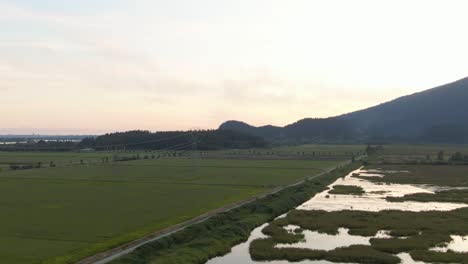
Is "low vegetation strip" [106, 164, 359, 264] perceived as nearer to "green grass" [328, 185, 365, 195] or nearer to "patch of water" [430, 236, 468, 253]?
"green grass" [328, 185, 365, 195]

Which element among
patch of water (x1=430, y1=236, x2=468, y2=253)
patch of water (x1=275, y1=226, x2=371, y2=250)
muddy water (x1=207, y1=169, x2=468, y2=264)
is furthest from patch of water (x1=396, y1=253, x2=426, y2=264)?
patch of water (x1=275, y1=226, x2=371, y2=250)

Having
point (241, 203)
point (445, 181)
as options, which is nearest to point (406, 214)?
point (241, 203)

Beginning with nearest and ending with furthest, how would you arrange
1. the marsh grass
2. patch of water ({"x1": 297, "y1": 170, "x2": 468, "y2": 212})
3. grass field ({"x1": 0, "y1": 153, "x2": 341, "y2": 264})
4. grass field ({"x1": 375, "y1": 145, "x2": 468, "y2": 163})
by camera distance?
grass field ({"x1": 0, "y1": 153, "x2": 341, "y2": 264}) < the marsh grass < patch of water ({"x1": 297, "y1": 170, "x2": 468, "y2": 212}) < grass field ({"x1": 375, "y1": 145, "x2": 468, "y2": 163})

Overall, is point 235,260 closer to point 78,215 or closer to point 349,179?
point 78,215

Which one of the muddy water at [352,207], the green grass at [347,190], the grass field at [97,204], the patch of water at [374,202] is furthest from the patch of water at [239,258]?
the green grass at [347,190]

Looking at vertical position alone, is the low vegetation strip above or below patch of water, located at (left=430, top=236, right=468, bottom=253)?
above
